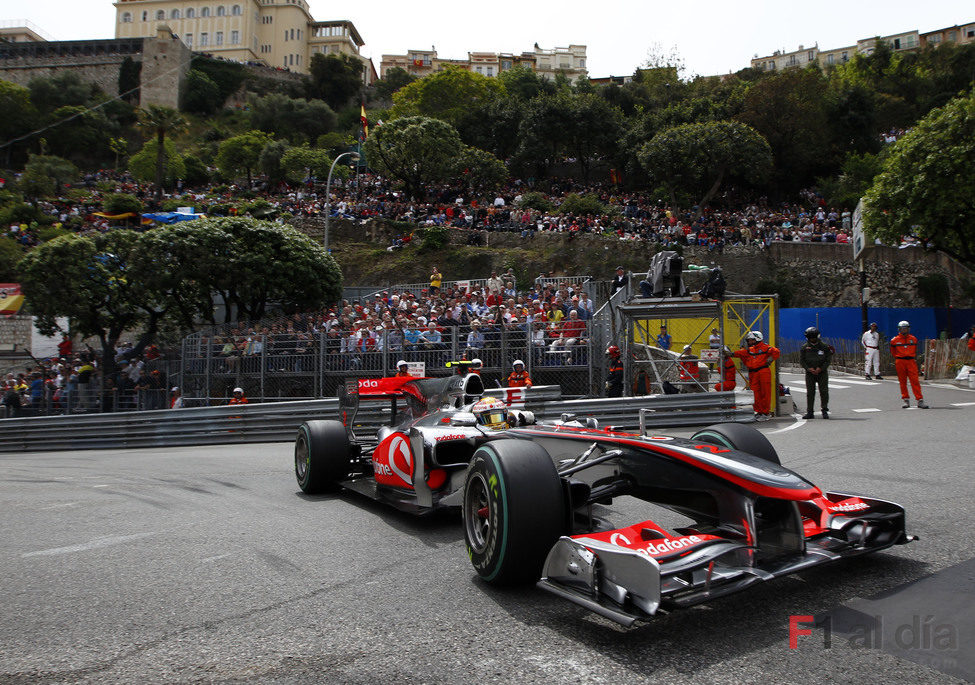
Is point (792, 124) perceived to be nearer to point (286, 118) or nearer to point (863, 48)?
point (286, 118)

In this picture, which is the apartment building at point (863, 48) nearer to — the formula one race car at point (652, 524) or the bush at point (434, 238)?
the bush at point (434, 238)

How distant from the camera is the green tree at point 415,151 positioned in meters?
46.1

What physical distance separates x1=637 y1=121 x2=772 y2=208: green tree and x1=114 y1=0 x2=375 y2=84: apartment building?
290ft

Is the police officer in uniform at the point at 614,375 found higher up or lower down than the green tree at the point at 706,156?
lower down

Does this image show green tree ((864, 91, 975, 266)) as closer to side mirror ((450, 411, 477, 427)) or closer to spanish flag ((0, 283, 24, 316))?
side mirror ((450, 411, 477, 427))

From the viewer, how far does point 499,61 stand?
13250 cm

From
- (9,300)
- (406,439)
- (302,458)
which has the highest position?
(9,300)

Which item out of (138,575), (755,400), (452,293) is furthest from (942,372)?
(138,575)

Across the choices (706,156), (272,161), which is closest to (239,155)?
(272,161)

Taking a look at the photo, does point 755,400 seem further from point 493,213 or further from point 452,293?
point 493,213

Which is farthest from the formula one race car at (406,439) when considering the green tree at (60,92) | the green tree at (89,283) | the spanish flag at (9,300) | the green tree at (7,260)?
the green tree at (60,92)

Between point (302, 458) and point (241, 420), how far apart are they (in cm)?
769

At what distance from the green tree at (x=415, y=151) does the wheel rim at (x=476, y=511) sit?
4371 cm

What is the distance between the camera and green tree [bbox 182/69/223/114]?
9662 centimetres
